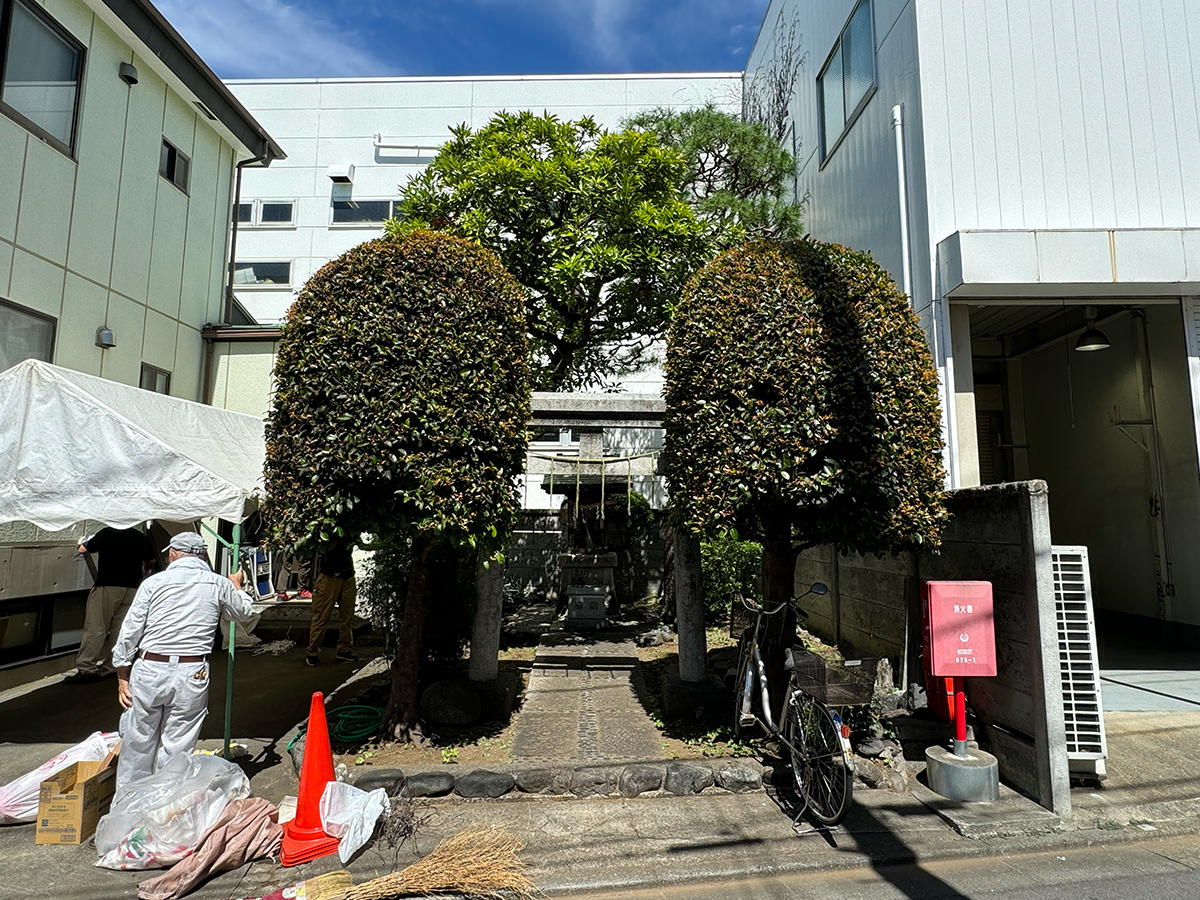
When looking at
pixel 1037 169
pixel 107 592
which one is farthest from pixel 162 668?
pixel 1037 169

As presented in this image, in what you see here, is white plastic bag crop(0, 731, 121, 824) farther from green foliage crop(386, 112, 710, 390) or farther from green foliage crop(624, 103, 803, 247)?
green foliage crop(624, 103, 803, 247)

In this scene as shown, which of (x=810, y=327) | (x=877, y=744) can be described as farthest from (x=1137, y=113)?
(x=877, y=744)

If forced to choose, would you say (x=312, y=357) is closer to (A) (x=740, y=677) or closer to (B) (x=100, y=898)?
(B) (x=100, y=898)

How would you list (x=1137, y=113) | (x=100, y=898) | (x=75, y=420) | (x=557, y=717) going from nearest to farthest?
(x=100, y=898) < (x=75, y=420) < (x=557, y=717) < (x=1137, y=113)

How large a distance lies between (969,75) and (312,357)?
7396 millimetres

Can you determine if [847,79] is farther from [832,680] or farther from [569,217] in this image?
[832,680]

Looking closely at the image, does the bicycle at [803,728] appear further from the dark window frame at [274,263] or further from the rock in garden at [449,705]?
the dark window frame at [274,263]

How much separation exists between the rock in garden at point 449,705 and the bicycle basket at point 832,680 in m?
2.99

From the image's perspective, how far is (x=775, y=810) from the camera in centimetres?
470

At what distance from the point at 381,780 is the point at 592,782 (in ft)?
5.01

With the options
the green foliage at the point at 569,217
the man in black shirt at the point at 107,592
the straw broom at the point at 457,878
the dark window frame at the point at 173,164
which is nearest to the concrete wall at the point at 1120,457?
the green foliage at the point at 569,217

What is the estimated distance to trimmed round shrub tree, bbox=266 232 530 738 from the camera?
4840 millimetres

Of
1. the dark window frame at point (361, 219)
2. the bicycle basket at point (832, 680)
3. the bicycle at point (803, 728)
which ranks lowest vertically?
the bicycle at point (803, 728)

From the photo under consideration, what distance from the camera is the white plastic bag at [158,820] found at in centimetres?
393
